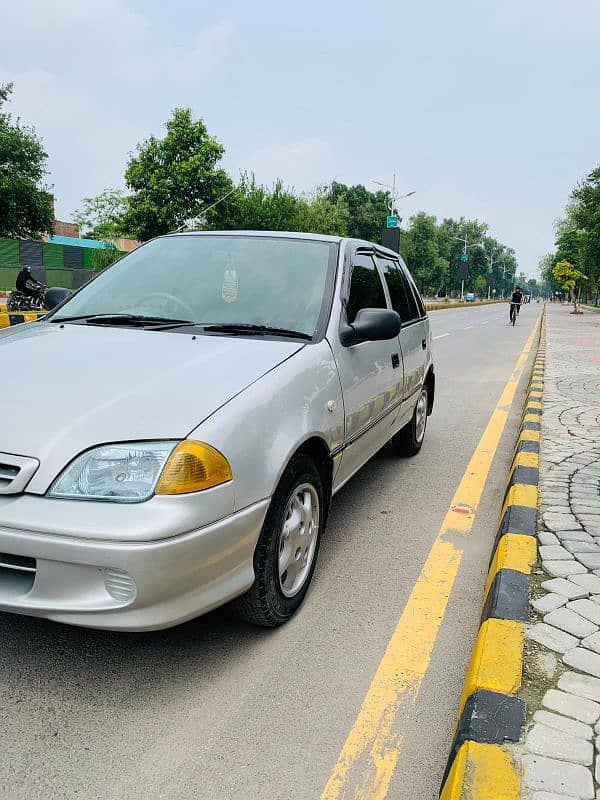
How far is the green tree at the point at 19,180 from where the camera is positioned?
3628cm

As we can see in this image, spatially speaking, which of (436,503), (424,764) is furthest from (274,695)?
(436,503)

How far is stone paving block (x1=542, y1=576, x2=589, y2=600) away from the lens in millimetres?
2840

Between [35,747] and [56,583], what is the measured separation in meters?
0.48

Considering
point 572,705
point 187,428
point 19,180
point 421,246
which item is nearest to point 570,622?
point 572,705

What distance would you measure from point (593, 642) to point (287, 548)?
1.18 m

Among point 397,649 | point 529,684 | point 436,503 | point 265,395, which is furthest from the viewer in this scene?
point 436,503

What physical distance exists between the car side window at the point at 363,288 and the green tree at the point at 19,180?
36766 mm

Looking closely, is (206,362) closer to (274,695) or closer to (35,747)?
(274,695)

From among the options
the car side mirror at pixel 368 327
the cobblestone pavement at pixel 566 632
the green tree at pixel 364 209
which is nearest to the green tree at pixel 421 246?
the green tree at pixel 364 209

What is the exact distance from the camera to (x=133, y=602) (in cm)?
205

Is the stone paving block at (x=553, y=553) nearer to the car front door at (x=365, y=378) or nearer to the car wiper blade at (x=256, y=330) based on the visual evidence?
the car front door at (x=365, y=378)

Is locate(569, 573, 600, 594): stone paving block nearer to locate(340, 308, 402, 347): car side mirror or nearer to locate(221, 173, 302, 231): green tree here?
locate(340, 308, 402, 347): car side mirror

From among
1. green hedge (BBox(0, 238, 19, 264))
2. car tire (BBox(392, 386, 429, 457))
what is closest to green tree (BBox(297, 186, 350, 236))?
green hedge (BBox(0, 238, 19, 264))

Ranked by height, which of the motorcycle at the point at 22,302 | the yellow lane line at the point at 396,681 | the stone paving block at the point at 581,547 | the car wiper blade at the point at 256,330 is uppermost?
the car wiper blade at the point at 256,330
